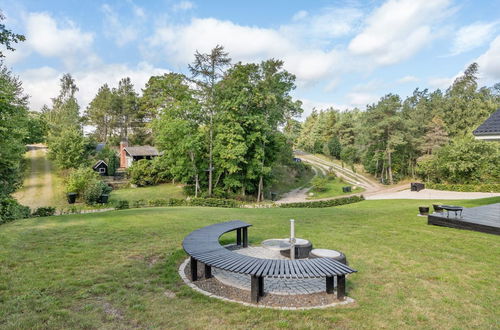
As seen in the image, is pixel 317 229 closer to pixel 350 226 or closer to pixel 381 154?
pixel 350 226

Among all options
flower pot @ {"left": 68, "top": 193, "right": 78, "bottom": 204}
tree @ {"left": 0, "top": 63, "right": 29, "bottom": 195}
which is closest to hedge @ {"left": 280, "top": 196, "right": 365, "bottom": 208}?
flower pot @ {"left": 68, "top": 193, "right": 78, "bottom": 204}

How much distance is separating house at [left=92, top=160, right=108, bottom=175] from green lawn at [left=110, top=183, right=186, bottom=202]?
20.2ft

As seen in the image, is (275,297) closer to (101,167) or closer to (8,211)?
(8,211)

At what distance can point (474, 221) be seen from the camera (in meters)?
10.4

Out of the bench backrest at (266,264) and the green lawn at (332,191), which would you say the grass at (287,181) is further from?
the bench backrest at (266,264)

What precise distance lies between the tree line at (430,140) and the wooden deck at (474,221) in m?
22.6

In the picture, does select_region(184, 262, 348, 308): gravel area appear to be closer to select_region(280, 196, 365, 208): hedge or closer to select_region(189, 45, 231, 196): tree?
select_region(280, 196, 365, 208): hedge

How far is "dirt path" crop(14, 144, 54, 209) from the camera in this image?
24594mm

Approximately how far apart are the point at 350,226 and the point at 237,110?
18745 millimetres

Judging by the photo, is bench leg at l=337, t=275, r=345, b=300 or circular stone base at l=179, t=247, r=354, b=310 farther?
bench leg at l=337, t=275, r=345, b=300

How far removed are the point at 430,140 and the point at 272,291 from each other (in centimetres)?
4293

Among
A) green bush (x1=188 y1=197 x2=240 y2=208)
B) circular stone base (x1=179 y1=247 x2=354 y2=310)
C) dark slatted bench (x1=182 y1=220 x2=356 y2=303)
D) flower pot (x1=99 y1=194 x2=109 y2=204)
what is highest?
dark slatted bench (x1=182 y1=220 x2=356 y2=303)

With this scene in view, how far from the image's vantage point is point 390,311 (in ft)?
14.1

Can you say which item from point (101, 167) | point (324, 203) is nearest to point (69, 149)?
point (101, 167)
